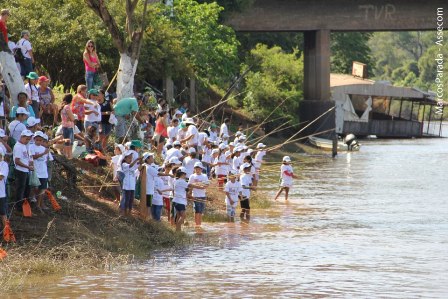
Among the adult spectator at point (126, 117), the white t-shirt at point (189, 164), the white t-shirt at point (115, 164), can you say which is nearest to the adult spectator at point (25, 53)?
the adult spectator at point (126, 117)

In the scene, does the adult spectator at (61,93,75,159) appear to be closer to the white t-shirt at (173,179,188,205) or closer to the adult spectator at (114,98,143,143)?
the adult spectator at (114,98,143,143)

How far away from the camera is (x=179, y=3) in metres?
44.2

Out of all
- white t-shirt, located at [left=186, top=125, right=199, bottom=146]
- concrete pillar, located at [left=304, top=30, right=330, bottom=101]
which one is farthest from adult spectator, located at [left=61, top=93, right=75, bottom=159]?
concrete pillar, located at [left=304, top=30, right=330, bottom=101]

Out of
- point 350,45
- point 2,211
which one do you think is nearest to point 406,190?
point 2,211

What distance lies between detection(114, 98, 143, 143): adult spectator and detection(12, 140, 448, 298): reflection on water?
3.26 metres

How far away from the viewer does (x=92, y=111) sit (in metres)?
23.8

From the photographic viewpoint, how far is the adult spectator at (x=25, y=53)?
933 inches

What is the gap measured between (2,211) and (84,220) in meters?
2.66

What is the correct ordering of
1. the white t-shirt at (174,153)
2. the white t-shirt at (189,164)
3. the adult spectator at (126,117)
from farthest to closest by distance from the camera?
the adult spectator at (126,117) → the white t-shirt at (189,164) → the white t-shirt at (174,153)

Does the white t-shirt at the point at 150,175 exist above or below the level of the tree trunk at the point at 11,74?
below

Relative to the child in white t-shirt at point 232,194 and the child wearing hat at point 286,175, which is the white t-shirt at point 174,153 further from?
A: the child wearing hat at point 286,175

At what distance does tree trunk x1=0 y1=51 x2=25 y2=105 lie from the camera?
20.7m

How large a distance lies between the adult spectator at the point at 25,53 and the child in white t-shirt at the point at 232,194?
491cm

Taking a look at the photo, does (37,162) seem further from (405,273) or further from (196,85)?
(196,85)
